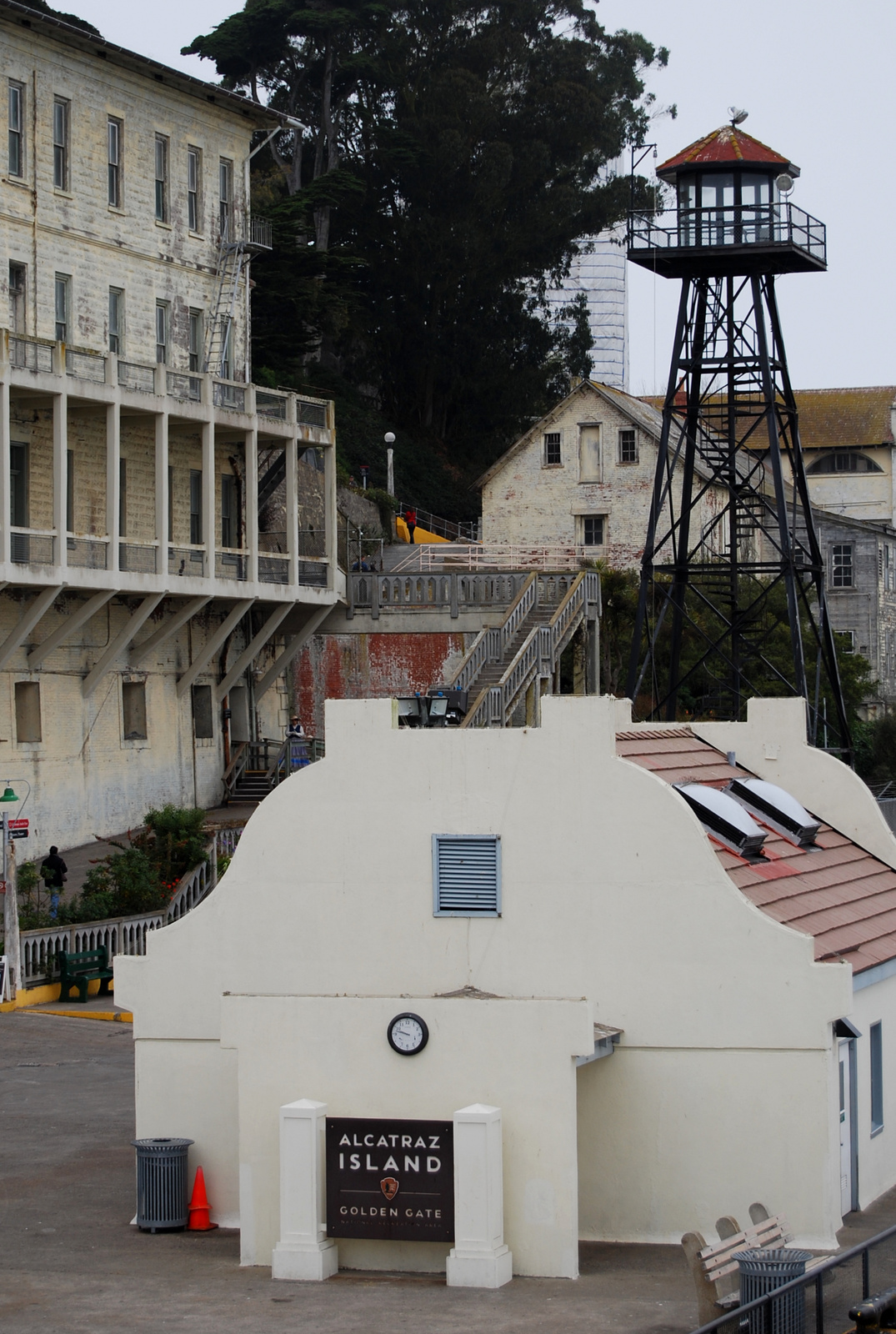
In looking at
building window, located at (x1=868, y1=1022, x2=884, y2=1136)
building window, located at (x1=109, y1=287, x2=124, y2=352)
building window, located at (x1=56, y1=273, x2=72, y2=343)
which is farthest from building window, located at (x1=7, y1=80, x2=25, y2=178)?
building window, located at (x1=868, y1=1022, x2=884, y2=1136)

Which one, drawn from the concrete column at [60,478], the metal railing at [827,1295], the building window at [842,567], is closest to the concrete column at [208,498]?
the concrete column at [60,478]

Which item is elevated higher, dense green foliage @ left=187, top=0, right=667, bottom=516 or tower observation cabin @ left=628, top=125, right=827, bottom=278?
dense green foliage @ left=187, top=0, right=667, bottom=516

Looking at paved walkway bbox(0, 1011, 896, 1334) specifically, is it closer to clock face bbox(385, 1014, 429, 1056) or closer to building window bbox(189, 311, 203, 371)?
clock face bbox(385, 1014, 429, 1056)

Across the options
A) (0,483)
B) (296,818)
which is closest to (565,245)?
(0,483)

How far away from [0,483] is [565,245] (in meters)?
43.4

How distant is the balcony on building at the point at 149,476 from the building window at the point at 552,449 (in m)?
16.7

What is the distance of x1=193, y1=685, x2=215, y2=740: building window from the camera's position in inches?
1745

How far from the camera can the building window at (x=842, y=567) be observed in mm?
66688

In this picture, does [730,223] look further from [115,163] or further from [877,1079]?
[877,1079]

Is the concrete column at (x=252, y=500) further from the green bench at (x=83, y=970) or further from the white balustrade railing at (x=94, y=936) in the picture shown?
the green bench at (x=83, y=970)

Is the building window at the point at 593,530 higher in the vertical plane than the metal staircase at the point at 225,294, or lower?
lower

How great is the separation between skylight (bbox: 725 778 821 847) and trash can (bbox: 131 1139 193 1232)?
7.07 m

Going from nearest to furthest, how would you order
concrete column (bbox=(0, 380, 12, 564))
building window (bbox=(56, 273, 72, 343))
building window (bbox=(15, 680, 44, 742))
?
→ concrete column (bbox=(0, 380, 12, 564)) < building window (bbox=(15, 680, 44, 742)) < building window (bbox=(56, 273, 72, 343))

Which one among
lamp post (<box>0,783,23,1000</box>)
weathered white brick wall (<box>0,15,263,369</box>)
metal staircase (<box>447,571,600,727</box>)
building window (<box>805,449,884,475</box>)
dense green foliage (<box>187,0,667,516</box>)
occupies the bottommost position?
lamp post (<box>0,783,23,1000</box>)
